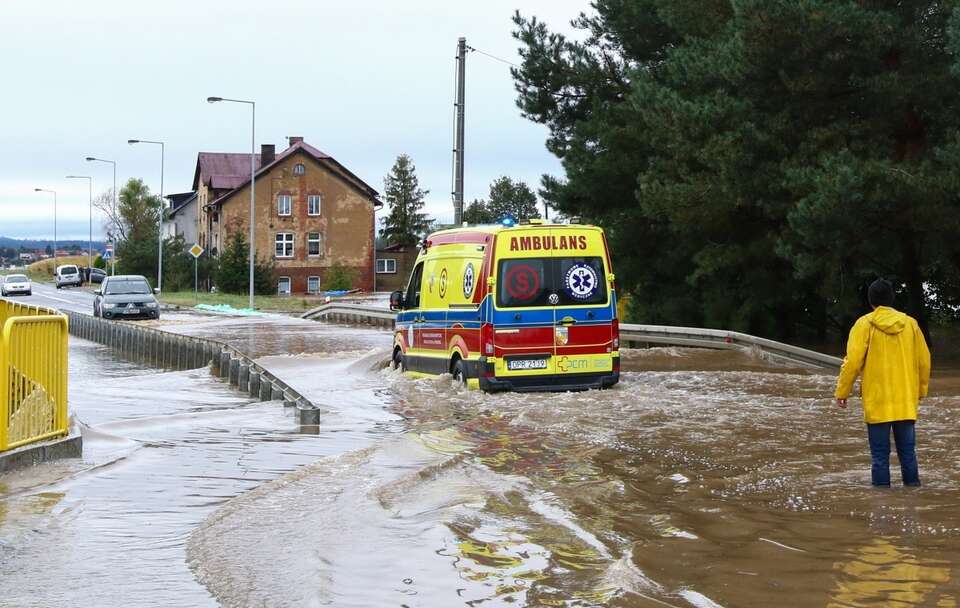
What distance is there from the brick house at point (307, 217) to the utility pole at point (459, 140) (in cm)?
5263

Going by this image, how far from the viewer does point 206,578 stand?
6.79 metres

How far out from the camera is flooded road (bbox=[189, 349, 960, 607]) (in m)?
6.51

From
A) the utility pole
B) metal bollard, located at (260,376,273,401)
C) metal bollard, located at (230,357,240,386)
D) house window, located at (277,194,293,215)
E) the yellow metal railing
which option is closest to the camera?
the yellow metal railing

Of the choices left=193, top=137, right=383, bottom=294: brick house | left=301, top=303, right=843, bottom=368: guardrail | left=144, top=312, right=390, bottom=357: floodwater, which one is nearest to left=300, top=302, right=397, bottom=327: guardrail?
left=144, top=312, right=390, bottom=357: floodwater

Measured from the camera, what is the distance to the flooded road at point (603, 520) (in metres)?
6.51

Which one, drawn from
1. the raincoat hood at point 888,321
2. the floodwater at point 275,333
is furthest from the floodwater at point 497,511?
the floodwater at point 275,333

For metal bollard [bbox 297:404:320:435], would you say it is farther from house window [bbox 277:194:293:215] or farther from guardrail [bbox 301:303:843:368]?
house window [bbox 277:194:293:215]

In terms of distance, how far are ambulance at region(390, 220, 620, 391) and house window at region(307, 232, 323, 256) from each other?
236 ft

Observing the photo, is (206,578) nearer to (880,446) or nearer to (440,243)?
(880,446)

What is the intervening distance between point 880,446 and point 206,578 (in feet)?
16.4

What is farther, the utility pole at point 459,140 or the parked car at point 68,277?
the parked car at point 68,277

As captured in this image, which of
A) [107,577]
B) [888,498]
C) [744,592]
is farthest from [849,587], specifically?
[107,577]

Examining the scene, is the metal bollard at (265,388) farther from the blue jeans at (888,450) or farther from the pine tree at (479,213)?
the pine tree at (479,213)

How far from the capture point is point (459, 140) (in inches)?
1272
